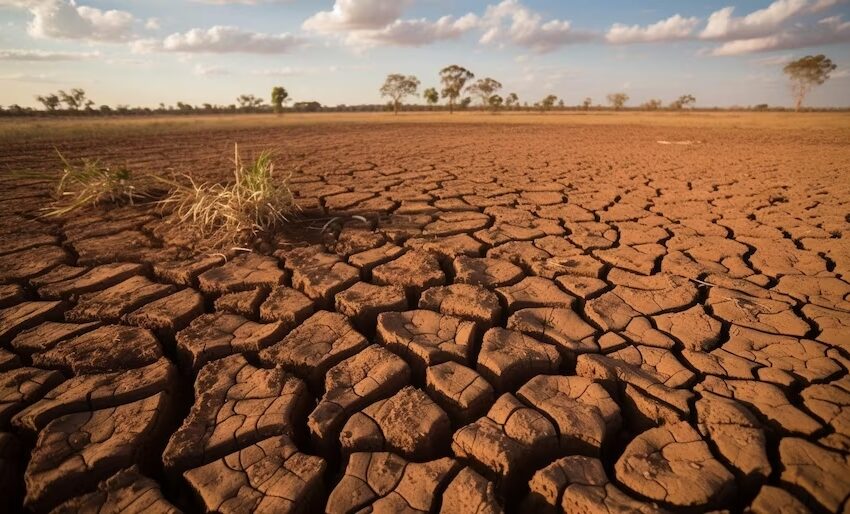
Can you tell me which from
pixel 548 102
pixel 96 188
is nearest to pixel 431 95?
pixel 548 102

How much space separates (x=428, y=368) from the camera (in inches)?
56.6

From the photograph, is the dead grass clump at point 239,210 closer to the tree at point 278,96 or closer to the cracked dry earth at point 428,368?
the cracked dry earth at point 428,368

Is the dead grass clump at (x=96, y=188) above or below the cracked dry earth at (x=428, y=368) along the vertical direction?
above

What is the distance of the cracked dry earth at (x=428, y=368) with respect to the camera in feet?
3.36

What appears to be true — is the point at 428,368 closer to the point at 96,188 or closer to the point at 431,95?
the point at 96,188

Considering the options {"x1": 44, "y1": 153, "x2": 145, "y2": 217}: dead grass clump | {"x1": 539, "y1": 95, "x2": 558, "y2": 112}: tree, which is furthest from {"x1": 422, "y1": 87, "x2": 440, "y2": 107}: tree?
{"x1": 44, "y1": 153, "x2": 145, "y2": 217}: dead grass clump

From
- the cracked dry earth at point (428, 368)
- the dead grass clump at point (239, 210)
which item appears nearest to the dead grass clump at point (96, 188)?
the cracked dry earth at point (428, 368)

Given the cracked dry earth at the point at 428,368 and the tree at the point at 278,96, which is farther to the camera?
the tree at the point at 278,96

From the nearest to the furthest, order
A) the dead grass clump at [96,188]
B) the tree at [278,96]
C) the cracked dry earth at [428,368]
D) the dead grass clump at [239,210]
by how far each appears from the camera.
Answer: the cracked dry earth at [428,368] → the dead grass clump at [239,210] → the dead grass clump at [96,188] → the tree at [278,96]

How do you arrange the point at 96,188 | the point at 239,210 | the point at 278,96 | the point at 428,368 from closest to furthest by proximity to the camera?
1. the point at 428,368
2. the point at 239,210
3. the point at 96,188
4. the point at 278,96

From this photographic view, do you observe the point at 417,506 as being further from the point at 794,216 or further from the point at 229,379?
the point at 794,216

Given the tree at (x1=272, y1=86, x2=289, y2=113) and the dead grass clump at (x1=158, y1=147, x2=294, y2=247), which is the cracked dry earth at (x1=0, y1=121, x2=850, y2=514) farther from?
the tree at (x1=272, y1=86, x2=289, y2=113)

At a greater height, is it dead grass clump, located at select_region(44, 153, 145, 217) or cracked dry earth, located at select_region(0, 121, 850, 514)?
dead grass clump, located at select_region(44, 153, 145, 217)

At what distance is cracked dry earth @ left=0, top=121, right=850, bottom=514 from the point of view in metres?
1.03
